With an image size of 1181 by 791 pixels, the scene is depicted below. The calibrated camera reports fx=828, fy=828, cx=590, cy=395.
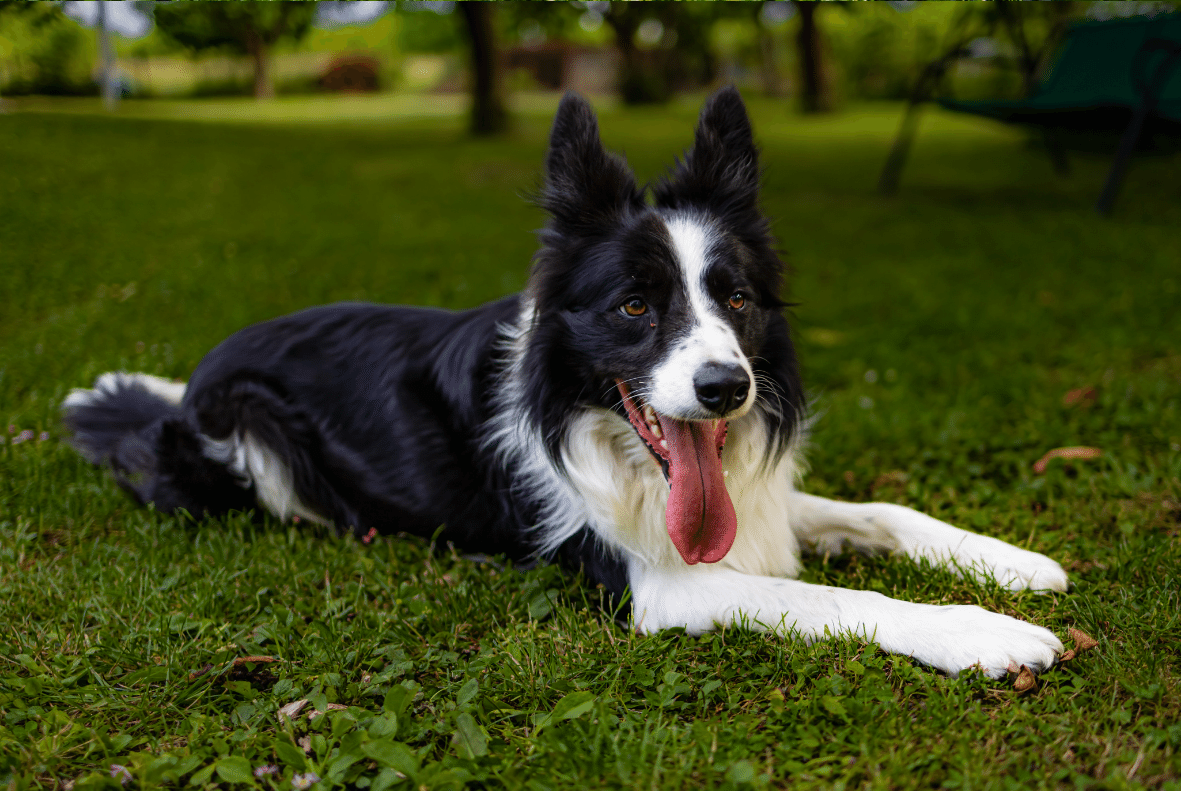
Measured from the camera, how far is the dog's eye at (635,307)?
2.71 m

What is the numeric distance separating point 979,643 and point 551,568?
1.41 m

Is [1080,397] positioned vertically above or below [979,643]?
above

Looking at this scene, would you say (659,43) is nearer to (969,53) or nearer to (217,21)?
(969,53)

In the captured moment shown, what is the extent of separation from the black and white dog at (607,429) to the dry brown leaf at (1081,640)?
12 cm

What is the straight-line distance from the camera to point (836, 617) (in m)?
2.55

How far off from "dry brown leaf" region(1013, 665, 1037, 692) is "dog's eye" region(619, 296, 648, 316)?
1.51 metres

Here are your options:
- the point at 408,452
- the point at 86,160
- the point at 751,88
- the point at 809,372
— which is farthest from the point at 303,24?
the point at 751,88

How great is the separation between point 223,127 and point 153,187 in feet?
20.7

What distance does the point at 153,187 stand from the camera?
10.3 m

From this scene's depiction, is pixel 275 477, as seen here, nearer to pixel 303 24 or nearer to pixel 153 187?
pixel 153 187

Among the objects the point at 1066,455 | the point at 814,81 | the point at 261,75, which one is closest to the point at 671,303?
the point at 1066,455

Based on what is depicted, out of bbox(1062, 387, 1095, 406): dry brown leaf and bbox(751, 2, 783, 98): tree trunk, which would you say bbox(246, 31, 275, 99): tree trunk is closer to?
bbox(751, 2, 783, 98): tree trunk

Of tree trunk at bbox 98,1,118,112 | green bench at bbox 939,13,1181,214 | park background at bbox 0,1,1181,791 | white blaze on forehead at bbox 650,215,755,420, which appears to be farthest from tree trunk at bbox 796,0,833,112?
white blaze on forehead at bbox 650,215,755,420

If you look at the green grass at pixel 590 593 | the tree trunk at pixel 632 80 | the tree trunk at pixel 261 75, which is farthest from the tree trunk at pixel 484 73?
the tree trunk at pixel 261 75
